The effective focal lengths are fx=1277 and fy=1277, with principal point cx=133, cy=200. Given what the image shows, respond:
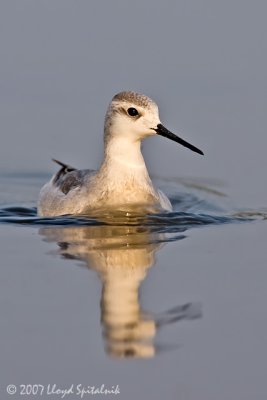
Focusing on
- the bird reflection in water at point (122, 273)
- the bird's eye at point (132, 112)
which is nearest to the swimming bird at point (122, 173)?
the bird's eye at point (132, 112)

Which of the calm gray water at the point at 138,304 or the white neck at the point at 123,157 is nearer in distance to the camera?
the calm gray water at the point at 138,304

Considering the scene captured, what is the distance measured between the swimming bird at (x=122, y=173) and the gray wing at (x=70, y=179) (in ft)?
0.75

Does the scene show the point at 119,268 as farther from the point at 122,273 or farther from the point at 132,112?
the point at 132,112

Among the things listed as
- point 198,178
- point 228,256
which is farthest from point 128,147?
point 228,256

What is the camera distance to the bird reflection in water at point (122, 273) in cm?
910

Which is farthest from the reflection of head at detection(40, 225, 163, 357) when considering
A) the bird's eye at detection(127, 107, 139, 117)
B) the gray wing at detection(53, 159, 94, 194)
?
the gray wing at detection(53, 159, 94, 194)

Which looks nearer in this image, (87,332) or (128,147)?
(87,332)

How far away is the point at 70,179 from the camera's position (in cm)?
1508

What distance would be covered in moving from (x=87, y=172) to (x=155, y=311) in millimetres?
5464

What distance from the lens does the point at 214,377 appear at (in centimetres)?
834

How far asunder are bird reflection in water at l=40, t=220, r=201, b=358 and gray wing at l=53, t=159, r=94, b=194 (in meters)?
1.50

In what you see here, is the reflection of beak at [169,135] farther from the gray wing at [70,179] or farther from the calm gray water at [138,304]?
the gray wing at [70,179]

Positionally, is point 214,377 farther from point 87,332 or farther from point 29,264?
point 29,264

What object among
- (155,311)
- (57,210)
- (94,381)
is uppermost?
(57,210)
